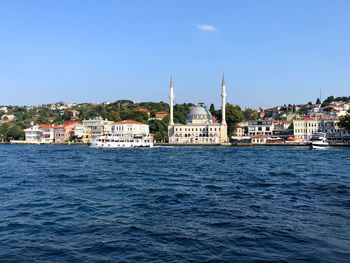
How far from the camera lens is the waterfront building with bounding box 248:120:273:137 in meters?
71.1

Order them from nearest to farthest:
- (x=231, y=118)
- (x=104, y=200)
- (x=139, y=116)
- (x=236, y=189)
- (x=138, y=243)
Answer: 1. (x=138, y=243)
2. (x=104, y=200)
3. (x=236, y=189)
4. (x=231, y=118)
5. (x=139, y=116)

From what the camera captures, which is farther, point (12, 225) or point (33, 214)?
point (33, 214)

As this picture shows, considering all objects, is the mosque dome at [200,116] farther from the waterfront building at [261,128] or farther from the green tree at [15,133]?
the green tree at [15,133]

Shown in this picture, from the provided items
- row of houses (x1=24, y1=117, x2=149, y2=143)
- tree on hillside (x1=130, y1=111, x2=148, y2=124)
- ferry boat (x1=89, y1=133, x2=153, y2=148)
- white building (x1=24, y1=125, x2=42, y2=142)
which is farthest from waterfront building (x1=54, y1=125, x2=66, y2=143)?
ferry boat (x1=89, y1=133, x2=153, y2=148)

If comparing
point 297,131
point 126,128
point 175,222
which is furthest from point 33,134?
point 175,222

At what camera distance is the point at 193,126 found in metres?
74.1

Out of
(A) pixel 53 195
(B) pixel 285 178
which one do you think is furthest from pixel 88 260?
(B) pixel 285 178

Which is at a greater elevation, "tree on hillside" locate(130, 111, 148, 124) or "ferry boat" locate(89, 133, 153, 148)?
"tree on hillside" locate(130, 111, 148, 124)

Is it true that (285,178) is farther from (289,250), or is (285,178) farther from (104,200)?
→ (289,250)

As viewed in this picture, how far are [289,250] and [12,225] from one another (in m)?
6.48

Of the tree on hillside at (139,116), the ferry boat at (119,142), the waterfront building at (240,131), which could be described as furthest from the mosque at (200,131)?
the ferry boat at (119,142)

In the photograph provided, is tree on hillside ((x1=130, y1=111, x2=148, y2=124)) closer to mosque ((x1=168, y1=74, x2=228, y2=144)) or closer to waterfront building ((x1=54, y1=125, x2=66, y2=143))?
mosque ((x1=168, y1=74, x2=228, y2=144))

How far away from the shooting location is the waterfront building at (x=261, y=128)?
71062mm

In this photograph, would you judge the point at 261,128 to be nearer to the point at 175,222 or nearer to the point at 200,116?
the point at 200,116
